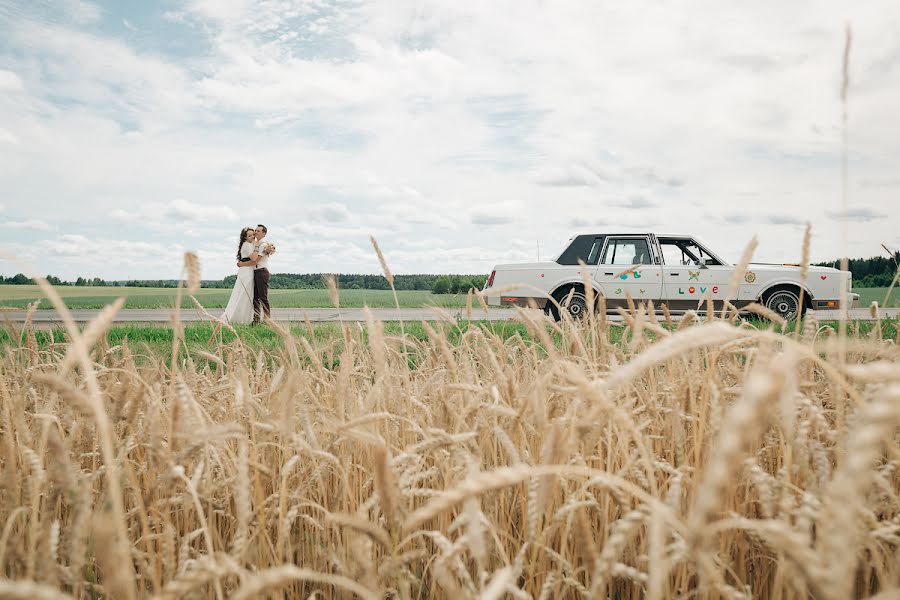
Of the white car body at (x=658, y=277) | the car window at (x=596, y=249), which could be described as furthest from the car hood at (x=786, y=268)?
the car window at (x=596, y=249)

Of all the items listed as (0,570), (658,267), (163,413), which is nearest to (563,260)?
(658,267)

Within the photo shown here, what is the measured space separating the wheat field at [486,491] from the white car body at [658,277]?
8.43m

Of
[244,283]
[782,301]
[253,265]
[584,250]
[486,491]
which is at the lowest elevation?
[486,491]

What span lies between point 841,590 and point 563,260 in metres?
10.9

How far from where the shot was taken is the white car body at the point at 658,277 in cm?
1086

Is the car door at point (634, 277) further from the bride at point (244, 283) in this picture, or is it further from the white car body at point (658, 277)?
the bride at point (244, 283)

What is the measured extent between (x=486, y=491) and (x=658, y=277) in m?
10.9

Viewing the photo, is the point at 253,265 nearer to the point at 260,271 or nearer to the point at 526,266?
the point at 260,271

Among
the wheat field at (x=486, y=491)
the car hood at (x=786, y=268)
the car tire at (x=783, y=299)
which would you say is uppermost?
the car hood at (x=786, y=268)

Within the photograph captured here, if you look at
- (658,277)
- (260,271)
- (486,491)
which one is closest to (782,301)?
(658,277)

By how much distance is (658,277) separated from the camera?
11.0 metres

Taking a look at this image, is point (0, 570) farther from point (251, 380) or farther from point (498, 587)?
point (251, 380)

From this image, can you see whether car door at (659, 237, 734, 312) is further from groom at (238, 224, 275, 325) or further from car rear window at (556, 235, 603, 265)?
groom at (238, 224, 275, 325)

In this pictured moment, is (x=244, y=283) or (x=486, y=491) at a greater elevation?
(x=244, y=283)
